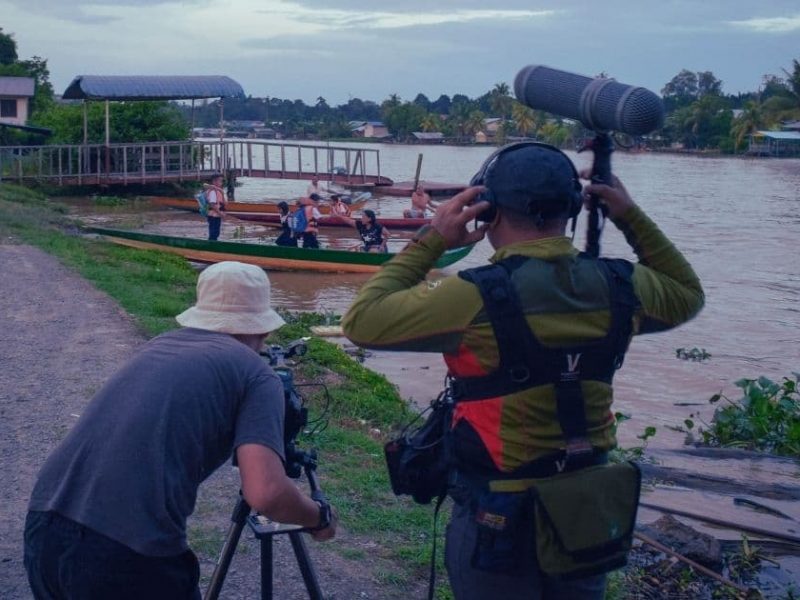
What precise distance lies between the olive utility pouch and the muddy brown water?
0.93 metres

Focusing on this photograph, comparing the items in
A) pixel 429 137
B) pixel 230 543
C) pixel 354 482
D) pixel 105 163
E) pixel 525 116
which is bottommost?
pixel 354 482

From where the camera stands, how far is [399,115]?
101 meters

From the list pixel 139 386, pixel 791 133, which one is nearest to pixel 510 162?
pixel 139 386

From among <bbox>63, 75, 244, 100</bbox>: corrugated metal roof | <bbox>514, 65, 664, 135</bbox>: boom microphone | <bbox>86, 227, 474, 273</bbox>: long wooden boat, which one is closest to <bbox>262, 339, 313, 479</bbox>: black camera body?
<bbox>514, 65, 664, 135</bbox>: boom microphone

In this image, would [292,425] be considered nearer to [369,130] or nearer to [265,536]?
[265,536]

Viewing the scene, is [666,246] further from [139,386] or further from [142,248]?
[142,248]

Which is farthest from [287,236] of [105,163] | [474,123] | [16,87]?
[474,123]

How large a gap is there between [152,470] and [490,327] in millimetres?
896

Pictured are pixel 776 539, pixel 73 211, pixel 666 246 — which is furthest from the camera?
pixel 73 211

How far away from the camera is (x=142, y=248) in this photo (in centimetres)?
1994

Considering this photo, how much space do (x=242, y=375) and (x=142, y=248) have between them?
1784 centimetres

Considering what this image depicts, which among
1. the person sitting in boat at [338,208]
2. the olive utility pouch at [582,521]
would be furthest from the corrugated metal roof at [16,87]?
the olive utility pouch at [582,521]

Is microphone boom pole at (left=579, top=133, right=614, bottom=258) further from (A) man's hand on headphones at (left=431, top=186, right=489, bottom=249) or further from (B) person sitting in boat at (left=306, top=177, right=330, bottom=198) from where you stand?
(B) person sitting in boat at (left=306, top=177, right=330, bottom=198)

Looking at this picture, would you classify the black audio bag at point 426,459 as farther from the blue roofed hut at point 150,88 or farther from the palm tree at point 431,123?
the palm tree at point 431,123
